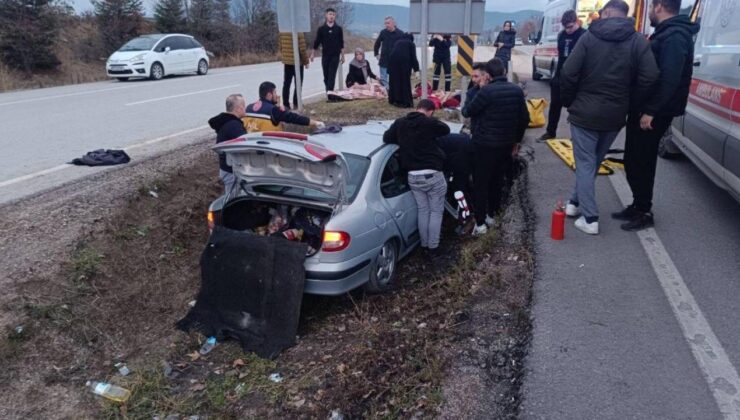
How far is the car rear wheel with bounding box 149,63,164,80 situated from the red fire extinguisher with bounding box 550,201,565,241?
18.2 m

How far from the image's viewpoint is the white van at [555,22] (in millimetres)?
13484

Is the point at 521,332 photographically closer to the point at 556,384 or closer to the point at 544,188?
the point at 556,384

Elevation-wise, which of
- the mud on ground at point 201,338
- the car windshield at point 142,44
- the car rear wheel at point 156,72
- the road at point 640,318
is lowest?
the mud on ground at point 201,338

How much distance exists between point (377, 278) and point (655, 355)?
2329mm

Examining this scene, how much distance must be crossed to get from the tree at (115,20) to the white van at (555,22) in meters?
19.2

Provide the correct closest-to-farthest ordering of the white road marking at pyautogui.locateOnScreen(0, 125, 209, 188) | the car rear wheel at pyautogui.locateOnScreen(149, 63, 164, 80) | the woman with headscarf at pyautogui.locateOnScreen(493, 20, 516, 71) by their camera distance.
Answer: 1. the white road marking at pyautogui.locateOnScreen(0, 125, 209, 188)
2. the woman with headscarf at pyautogui.locateOnScreen(493, 20, 516, 71)
3. the car rear wheel at pyautogui.locateOnScreen(149, 63, 164, 80)

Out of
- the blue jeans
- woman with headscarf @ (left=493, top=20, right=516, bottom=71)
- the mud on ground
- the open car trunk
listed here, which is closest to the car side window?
the open car trunk

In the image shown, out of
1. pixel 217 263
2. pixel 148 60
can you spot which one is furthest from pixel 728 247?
pixel 148 60

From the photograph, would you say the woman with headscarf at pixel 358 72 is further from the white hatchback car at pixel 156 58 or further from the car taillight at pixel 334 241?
the car taillight at pixel 334 241

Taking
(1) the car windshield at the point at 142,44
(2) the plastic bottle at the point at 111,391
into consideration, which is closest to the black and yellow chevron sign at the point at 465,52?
(2) the plastic bottle at the point at 111,391

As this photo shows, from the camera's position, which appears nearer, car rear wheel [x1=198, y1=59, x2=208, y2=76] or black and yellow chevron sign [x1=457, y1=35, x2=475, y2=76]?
black and yellow chevron sign [x1=457, y1=35, x2=475, y2=76]

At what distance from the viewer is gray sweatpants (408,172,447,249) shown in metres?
5.52

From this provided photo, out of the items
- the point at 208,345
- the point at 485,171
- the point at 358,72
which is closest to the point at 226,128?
the point at 208,345

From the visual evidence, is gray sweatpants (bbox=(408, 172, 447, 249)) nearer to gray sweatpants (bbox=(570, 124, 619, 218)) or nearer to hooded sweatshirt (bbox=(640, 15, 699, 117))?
gray sweatpants (bbox=(570, 124, 619, 218))
